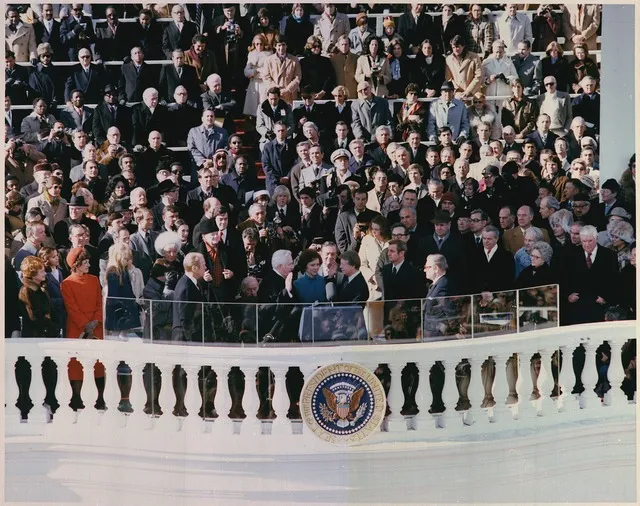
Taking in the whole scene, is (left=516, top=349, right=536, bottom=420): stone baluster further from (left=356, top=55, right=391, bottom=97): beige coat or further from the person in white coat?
(left=356, top=55, right=391, bottom=97): beige coat

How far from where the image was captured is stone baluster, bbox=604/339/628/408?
9.83 metres

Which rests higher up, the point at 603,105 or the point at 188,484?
the point at 603,105

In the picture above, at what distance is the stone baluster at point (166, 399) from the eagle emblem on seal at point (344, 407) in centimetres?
108

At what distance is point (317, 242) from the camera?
9.85m

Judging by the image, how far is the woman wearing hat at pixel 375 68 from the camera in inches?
393

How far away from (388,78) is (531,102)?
1.10 meters

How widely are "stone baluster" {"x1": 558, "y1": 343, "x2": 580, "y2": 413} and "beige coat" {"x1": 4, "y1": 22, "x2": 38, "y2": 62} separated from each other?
451 centimetres

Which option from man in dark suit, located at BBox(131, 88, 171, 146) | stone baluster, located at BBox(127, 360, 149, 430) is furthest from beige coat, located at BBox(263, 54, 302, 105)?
stone baluster, located at BBox(127, 360, 149, 430)

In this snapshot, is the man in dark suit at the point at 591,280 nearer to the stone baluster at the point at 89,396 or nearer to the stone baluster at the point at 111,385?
the stone baluster at the point at 111,385

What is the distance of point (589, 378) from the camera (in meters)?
9.77

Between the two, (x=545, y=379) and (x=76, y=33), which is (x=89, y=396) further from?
(x=545, y=379)

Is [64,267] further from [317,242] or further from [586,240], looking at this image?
[586,240]

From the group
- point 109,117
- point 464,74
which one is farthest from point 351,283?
point 109,117

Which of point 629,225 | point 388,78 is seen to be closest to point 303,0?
point 388,78
